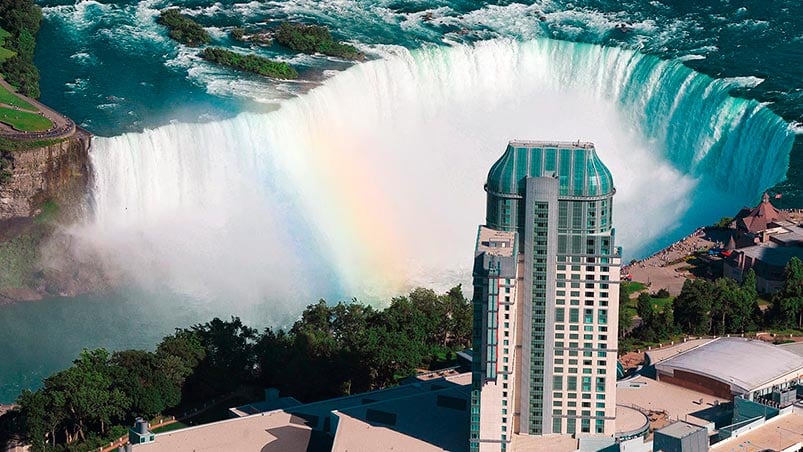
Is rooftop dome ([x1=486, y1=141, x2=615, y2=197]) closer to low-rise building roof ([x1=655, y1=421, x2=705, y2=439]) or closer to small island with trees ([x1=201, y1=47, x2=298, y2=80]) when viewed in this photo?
low-rise building roof ([x1=655, y1=421, x2=705, y2=439])

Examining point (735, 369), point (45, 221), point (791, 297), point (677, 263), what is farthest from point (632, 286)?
point (45, 221)

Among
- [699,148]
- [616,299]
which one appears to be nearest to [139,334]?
[616,299]

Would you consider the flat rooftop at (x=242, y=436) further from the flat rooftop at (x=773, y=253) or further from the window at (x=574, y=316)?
the flat rooftop at (x=773, y=253)

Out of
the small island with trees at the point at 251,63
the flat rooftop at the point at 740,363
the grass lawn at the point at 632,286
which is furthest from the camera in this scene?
the small island with trees at the point at 251,63

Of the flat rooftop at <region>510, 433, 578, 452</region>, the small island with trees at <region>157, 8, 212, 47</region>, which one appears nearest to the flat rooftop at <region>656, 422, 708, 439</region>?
the flat rooftop at <region>510, 433, 578, 452</region>

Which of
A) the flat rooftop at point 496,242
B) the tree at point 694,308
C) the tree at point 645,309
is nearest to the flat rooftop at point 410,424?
the flat rooftop at point 496,242

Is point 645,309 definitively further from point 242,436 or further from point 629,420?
point 242,436
